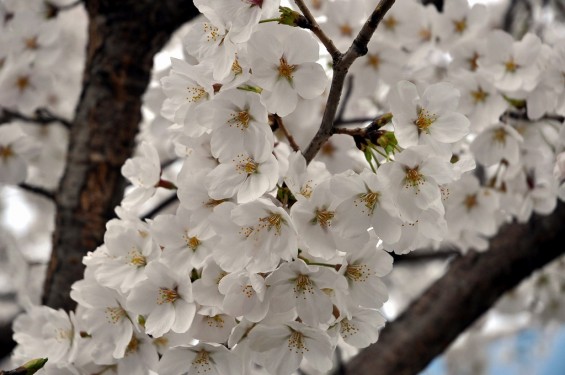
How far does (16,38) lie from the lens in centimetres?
191

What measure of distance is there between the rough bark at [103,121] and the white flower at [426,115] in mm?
950

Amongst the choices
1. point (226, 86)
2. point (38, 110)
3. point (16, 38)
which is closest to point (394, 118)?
point (226, 86)

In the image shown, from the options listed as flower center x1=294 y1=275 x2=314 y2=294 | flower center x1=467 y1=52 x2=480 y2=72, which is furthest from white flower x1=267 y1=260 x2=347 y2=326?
flower center x1=467 y1=52 x2=480 y2=72

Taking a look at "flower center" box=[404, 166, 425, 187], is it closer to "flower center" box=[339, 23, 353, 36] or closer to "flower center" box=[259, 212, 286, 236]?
"flower center" box=[259, 212, 286, 236]

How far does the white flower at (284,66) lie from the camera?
99 centimetres

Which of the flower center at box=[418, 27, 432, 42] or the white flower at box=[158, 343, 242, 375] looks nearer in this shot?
the white flower at box=[158, 343, 242, 375]

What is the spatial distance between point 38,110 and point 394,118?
1452 mm

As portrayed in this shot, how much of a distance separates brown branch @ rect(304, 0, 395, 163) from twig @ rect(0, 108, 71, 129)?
43.0 inches

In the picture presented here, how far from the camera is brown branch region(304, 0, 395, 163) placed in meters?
0.95

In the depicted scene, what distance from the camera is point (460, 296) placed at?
6.72ft

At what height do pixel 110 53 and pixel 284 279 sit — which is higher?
pixel 284 279

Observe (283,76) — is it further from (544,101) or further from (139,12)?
(139,12)

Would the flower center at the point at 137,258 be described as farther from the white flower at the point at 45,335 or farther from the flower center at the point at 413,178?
the flower center at the point at 413,178

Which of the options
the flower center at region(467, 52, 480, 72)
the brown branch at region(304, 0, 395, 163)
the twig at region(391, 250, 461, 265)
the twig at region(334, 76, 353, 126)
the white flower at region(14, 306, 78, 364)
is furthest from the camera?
the twig at region(391, 250, 461, 265)
